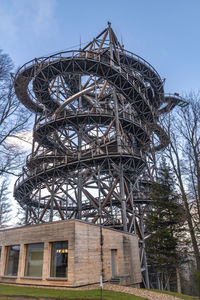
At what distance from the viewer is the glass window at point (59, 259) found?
10789mm

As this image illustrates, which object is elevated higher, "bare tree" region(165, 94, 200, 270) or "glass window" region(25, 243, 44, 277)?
"bare tree" region(165, 94, 200, 270)

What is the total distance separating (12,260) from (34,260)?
2264mm

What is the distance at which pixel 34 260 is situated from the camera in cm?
1221

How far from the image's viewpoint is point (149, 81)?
33.9 metres

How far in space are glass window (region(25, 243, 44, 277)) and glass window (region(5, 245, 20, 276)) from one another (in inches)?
40.1

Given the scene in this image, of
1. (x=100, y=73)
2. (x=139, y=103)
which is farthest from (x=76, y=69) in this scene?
(x=139, y=103)

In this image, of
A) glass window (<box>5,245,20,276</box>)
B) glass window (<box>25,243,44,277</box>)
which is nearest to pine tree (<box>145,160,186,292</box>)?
glass window (<box>25,243,44,277</box>)

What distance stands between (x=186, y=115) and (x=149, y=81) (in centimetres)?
2067

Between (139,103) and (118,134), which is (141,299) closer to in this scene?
(118,134)

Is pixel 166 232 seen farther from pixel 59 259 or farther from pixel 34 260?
pixel 34 260

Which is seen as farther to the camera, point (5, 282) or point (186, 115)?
point (186, 115)

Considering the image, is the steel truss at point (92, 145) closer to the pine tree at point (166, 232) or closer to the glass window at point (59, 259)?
the pine tree at point (166, 232)

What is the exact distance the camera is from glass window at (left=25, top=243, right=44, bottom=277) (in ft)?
38.7

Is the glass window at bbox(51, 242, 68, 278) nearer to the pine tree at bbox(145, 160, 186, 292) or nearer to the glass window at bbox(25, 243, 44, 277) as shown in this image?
the glass window at bbox(25, 243, 44, 277)
